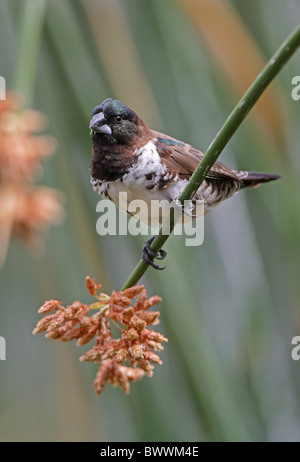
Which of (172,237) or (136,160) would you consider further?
(172,237)

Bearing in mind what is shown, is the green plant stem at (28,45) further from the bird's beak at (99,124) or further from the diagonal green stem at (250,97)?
the diagonal green stem at (250,97)

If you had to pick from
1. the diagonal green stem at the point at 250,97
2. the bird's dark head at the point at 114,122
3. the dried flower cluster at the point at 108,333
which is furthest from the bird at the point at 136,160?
the diagonal green stem at the point at 250,97

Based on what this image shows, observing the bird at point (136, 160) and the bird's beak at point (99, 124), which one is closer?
the bird's beak at point (99, 124)

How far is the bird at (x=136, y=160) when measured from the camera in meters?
1.60

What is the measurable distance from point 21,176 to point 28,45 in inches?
11.1

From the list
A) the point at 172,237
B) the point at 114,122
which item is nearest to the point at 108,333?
the point at 114,122

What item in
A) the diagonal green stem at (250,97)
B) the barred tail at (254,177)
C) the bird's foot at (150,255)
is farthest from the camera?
the barred tail at (254,177)

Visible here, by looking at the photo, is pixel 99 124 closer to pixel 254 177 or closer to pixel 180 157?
pixel 180 157

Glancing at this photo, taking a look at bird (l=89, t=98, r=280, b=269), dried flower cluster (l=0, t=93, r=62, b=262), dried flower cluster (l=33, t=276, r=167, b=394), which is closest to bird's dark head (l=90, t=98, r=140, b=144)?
bird (l=89, t=98, r=280, b=269)

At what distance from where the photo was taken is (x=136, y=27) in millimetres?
1911

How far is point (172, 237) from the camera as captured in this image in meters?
1.88

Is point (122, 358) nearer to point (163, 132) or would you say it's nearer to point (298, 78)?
point (163, 132)

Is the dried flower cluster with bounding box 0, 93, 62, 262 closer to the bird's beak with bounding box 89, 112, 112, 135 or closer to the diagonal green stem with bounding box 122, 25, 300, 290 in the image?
the bird's beak with bounding box 89, 112, 112, 135

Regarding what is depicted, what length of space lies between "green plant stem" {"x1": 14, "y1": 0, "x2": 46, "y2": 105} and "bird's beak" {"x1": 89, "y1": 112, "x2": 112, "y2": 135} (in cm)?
14
